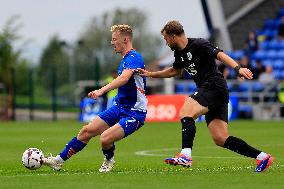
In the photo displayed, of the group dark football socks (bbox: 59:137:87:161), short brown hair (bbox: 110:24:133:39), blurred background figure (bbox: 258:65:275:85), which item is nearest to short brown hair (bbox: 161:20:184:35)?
short brown hair (bbox: 110:24:133:39)

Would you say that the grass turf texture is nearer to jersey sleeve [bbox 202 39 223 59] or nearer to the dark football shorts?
→ the dark football shorts

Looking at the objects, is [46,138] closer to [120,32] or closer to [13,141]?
[13,141]

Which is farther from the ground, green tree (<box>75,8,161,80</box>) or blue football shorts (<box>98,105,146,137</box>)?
green tree (<box>75,8,161,80</box>)

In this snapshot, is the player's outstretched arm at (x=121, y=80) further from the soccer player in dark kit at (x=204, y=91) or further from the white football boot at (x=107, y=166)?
the white football boot at (x=107, y=166)

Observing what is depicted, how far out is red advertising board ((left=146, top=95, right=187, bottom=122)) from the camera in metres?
33.4

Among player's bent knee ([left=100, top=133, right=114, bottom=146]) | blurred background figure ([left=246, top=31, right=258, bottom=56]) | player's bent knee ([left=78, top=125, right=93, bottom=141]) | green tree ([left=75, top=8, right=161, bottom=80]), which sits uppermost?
green tree ([left=75, top=8, right=161, bottom=80])

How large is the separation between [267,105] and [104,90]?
24487 millimetres

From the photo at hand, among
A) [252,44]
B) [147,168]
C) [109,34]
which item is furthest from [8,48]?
[109,34]

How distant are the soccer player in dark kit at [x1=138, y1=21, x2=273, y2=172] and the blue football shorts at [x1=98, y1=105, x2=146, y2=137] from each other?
1.89ft

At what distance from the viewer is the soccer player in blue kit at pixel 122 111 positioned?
12.4m

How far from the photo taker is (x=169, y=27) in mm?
12203

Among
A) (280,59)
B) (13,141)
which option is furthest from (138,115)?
(280,59)

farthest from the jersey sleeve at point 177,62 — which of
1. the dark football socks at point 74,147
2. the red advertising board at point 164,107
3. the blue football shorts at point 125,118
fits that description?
the red advertising board at point 164,107

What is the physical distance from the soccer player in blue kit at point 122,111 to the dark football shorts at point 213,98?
0.83 metres
